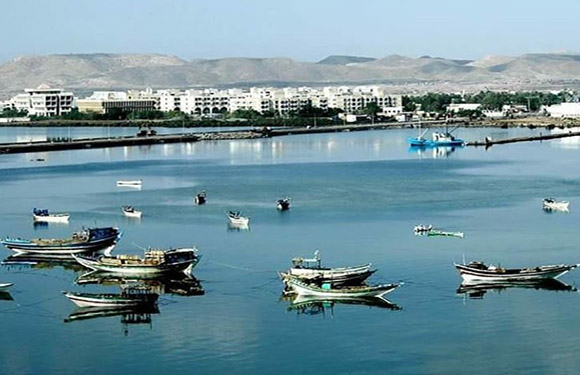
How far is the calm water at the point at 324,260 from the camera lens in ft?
21.9

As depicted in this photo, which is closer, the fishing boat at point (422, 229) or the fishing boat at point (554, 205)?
the fishing boat at point (422, 229)

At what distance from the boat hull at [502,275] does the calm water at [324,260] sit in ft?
0.40

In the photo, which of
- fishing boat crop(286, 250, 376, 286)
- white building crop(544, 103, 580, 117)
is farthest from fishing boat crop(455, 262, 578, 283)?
white building crop(544, 103, 580, 117)

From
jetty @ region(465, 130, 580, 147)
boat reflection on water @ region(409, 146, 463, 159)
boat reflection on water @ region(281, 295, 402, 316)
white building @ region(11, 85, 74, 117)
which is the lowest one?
boat reflection on water @ region(409, 146, 463, 159)

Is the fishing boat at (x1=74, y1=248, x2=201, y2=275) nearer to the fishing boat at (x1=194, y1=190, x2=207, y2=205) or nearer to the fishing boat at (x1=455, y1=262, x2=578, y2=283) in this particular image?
the fishing boat at (x1=455, y1=262, x2=578, y2=283)

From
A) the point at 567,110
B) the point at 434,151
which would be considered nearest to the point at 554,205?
the point at 434,151

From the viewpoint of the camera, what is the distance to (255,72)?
104 meters

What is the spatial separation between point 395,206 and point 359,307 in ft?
17.4

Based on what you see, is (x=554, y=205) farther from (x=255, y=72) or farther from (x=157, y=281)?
(x=255, y=72)

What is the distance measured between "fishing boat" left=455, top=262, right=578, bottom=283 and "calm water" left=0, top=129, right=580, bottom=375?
127mm

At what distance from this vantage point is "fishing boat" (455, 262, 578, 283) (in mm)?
8328

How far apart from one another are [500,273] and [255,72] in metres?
96.9

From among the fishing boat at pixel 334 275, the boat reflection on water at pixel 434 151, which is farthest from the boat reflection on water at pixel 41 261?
the boat reflection on water at pixel 434 151

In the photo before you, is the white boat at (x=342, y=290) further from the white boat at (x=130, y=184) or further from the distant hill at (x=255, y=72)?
the distant hill at (x=255, y=72)
